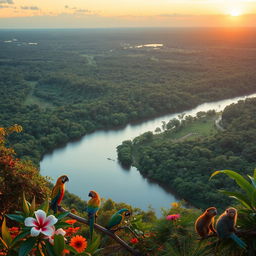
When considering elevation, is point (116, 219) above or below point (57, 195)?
below

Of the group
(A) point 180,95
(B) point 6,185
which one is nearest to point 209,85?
(A) point 180,95

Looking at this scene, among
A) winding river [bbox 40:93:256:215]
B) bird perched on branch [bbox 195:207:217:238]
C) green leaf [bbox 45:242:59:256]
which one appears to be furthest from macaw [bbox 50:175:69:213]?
winding river [bbox 40:93:256:215]

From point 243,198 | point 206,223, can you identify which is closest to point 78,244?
point 206,223

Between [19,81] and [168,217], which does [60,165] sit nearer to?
[168,217]

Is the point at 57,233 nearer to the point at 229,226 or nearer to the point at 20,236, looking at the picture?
the point at 20,236

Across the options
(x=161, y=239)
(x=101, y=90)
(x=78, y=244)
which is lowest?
(x=101, y=90)

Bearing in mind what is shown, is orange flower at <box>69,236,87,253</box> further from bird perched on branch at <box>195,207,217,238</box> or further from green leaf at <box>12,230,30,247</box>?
bird perched on branch at <box>195,207,217,238</box>
